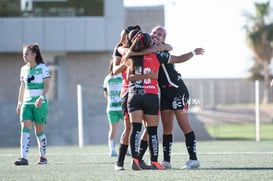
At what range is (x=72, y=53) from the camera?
3347cm

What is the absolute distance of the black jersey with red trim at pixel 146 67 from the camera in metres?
10.6

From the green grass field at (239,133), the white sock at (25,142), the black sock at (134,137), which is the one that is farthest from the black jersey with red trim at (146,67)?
the green grass field at (239,133)

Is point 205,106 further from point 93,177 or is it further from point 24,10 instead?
point 93,177

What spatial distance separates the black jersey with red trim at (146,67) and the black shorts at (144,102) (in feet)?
0.24

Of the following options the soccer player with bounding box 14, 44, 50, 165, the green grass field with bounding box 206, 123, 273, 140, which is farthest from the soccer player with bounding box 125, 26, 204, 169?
the green grass field with bounding box 206, 123, 273, 140

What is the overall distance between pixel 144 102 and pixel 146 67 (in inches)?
19.2

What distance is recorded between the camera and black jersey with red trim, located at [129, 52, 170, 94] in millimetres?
10578

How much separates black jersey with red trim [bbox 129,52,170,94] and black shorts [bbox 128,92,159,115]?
7cm

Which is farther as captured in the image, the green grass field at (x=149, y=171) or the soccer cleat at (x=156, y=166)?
the soccer cleat at (x=156, y=166)


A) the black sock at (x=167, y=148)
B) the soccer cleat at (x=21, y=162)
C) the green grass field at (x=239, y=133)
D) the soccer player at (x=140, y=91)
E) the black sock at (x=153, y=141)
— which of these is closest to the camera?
the soccer player at (x=140, y=91)

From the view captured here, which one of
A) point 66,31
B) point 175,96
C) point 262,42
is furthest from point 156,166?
point 262,42

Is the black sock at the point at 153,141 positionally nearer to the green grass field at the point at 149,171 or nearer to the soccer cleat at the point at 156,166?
the soccer cleat at the point at 156,166

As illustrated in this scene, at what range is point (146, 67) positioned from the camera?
10.6 metres

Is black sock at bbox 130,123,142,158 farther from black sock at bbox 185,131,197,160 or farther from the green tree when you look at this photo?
the green tree
